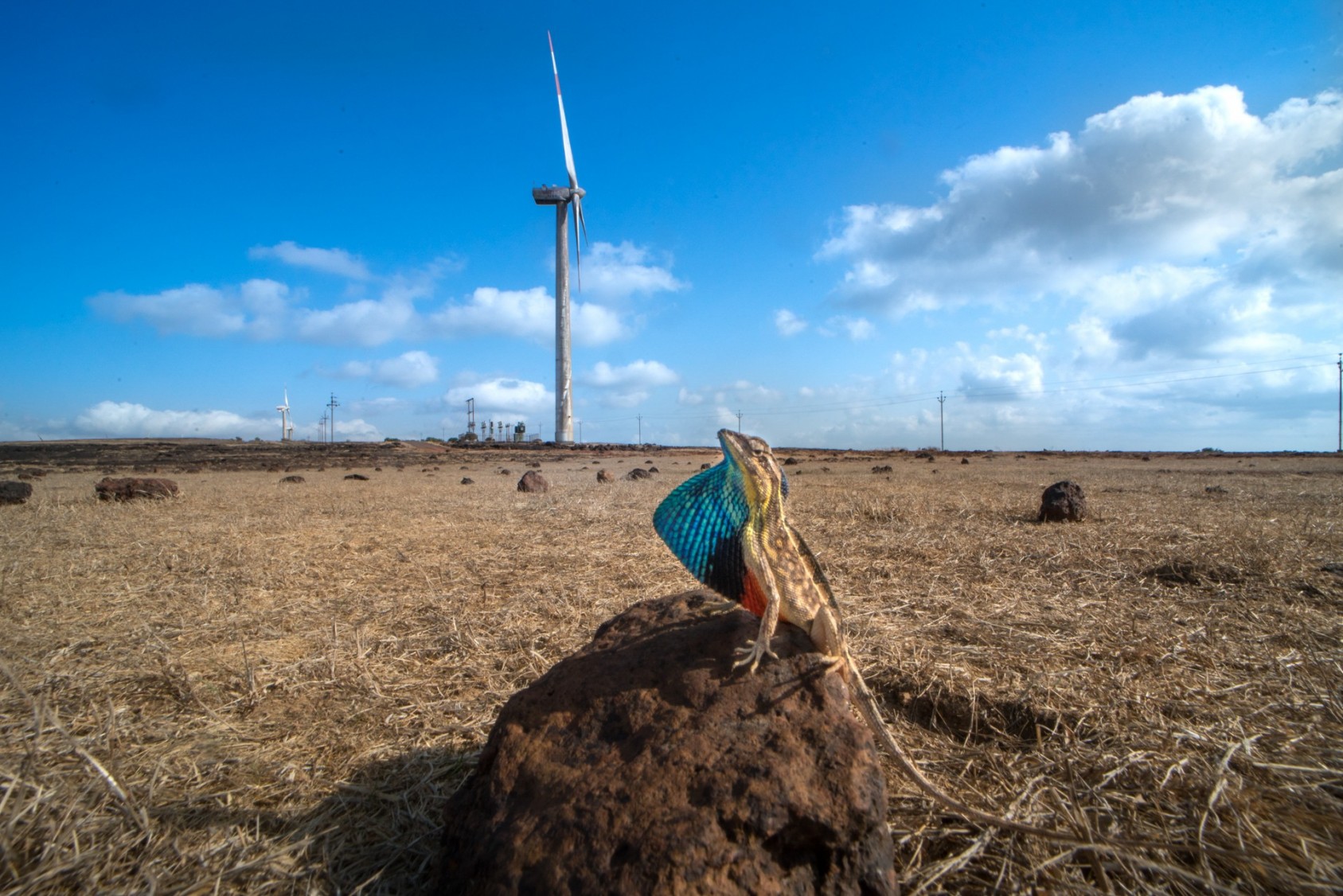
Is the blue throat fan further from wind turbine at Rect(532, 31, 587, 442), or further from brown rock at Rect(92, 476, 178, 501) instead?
wind turbine at Rect(532, 31, 587, 442)

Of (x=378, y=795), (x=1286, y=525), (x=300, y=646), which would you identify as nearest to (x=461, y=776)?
(x=378, y=795)

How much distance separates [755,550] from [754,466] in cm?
40

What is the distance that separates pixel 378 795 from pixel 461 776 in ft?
1.24

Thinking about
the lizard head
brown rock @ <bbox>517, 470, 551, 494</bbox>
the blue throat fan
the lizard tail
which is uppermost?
the lizard head

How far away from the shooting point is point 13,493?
44.5 feet

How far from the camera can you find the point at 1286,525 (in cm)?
900

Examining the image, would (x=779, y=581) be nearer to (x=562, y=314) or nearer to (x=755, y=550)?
(x=755, y=550)

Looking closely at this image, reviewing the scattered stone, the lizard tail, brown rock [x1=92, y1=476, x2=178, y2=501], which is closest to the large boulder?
the lizard tail

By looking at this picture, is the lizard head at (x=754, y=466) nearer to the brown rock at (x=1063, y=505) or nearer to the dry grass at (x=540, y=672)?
the dry grass at (x=540, y=672)

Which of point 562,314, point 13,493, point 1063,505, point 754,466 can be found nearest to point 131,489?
point 13,493

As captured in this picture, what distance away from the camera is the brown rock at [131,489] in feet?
44.2

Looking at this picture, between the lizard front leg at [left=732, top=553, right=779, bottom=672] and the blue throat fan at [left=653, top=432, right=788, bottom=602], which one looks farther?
the blue throat fan at [left=653, top=432, right=788, bottom=602]

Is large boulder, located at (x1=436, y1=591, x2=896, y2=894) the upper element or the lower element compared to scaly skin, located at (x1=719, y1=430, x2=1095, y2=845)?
lower

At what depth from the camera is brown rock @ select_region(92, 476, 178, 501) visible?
531 inches
